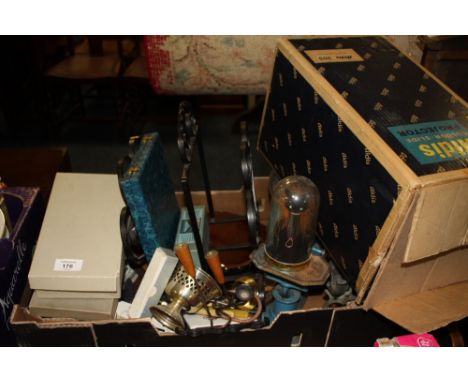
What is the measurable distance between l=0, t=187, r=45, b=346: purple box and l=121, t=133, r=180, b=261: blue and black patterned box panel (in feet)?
1.23

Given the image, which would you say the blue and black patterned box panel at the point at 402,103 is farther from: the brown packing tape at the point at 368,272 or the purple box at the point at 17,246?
the purple box at the point at 17,246

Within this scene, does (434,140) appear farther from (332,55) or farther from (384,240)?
(332,55)

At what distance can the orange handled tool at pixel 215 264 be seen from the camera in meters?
1.18

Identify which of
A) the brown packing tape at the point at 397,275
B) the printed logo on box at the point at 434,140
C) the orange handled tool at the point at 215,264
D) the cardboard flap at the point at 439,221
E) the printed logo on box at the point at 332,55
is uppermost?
the printed logo on box at the point at 332,55

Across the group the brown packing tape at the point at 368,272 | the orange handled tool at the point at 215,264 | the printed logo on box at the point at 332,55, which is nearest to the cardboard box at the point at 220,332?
the brown packing tape at the point at 368,272

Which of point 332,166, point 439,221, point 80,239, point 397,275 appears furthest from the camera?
point 80,239

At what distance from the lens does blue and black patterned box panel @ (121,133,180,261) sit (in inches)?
46.3

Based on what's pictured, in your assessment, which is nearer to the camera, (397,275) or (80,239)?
(397,275)

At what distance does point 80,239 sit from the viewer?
127 centimetres

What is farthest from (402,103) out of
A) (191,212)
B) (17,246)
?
(17,246)

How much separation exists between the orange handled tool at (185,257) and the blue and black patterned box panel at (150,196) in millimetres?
139

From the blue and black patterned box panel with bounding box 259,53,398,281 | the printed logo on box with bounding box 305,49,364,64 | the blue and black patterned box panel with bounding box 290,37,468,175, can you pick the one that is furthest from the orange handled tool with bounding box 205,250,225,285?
the printed logo on box with bounding box 305,49,364,64

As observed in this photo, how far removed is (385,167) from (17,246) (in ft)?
3.48

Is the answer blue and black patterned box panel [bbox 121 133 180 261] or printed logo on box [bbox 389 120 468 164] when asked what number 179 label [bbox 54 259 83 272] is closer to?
blue and black patterned box panel [bbox 121 133 180 261]
